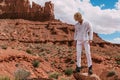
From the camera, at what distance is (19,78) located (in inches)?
490

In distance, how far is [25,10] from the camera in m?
122

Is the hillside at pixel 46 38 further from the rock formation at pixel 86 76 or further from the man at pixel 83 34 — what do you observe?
the man at pixel 83 34

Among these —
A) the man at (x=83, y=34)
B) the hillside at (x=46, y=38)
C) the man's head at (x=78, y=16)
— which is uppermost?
the man's head at (x=78, y=16)

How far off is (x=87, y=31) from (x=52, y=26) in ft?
297

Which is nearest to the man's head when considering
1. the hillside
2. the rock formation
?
the rock formation

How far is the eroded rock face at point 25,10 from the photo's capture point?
382ft

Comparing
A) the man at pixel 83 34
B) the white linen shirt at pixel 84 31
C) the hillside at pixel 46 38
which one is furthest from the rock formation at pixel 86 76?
the hillside at pixel 46 38

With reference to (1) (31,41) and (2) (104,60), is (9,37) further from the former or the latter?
(2) (104,60)

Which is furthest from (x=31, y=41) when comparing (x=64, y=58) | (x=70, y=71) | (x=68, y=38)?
(x=70, y=71)

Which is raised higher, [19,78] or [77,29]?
[77,29]

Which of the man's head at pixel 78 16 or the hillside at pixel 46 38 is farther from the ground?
the man's head at pixel 78 16

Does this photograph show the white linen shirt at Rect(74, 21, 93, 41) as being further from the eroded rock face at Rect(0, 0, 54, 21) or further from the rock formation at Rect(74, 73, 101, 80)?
the eroded rock face at Rect(0, 0, 54, 21)

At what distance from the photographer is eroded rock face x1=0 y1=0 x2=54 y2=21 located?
116 meters

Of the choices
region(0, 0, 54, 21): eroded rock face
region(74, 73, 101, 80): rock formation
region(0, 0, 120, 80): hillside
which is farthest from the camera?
region(0, 0, 54, 21): eroded rock face
